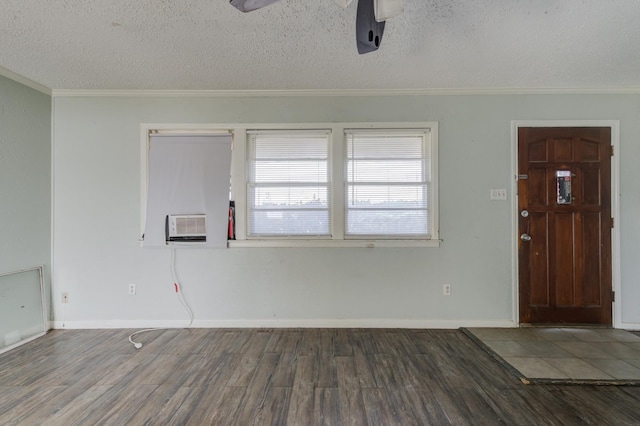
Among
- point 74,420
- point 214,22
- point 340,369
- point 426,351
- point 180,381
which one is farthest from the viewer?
point 426,351

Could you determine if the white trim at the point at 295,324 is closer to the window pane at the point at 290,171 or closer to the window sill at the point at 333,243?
the window sill at the point at 333,243

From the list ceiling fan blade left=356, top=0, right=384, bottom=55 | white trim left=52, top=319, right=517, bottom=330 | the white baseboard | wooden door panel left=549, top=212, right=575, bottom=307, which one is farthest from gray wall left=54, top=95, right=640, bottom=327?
ceiling fan blade left=356, top=0, right=384, bottom=55

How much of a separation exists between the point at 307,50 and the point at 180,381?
9.06 ft

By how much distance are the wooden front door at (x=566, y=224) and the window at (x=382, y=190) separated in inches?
41.4

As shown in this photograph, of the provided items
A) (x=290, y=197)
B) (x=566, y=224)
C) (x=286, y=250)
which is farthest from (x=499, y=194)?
(x=286, y=250)

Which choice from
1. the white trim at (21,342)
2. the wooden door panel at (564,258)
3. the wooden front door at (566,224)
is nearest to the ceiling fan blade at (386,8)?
the wooden front door at (566,224)

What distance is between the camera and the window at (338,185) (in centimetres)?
304

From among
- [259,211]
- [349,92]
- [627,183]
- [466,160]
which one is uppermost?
[349,92]

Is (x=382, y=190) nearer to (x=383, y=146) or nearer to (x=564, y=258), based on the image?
(x=383, y=146)

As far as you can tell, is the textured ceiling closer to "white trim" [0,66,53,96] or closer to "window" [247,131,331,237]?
"white trim" [0,66,53,96]

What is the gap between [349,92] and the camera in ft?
9.91

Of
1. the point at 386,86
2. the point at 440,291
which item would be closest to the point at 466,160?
the point at 386,86

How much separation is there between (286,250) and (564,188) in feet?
9.86

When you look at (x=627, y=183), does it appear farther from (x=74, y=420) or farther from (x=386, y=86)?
(x=74, y=420)
